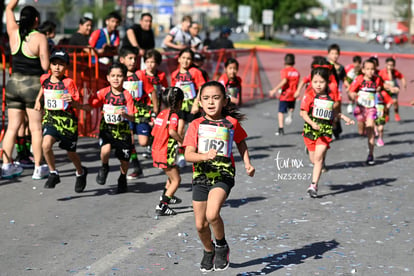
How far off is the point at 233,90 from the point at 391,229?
241 inches

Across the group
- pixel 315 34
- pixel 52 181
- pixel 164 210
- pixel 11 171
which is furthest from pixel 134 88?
pixel 315 34

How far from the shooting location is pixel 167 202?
8281mm

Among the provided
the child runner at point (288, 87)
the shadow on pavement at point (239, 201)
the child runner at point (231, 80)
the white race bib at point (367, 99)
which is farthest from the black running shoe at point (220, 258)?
the child runner at point (288, 87)

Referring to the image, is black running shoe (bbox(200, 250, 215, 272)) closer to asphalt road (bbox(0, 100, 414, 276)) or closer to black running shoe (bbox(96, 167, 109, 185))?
asphalt road (bbox(0, 100, 414, 276))

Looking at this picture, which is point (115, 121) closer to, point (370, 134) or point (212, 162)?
point (212, 162)

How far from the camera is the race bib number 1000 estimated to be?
617 centimetres

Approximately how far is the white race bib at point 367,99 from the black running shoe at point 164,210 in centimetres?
492

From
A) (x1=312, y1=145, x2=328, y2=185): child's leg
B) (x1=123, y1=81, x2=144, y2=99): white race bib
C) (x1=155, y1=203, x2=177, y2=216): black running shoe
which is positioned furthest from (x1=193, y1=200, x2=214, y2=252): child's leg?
(x1=123, y1=81, x2=144, y2=99): white race bib

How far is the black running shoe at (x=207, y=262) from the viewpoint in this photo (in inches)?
243

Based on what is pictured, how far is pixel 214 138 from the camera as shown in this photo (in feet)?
20.2

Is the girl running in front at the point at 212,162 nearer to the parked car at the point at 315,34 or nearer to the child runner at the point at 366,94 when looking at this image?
the child runner at the point at 366,94

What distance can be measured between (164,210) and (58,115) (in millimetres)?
1833

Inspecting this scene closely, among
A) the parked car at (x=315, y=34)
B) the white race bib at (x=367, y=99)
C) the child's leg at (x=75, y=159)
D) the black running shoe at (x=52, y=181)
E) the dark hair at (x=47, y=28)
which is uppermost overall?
the dark hair at (x=47, y=28)

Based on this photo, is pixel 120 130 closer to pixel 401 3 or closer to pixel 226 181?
pixel 226 181
